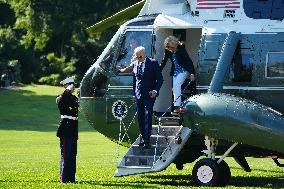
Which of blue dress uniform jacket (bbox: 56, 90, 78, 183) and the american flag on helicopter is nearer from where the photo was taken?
blue dress uniform jacket (bbox: 56, 90, 78, 183)

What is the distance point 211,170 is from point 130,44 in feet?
11.3

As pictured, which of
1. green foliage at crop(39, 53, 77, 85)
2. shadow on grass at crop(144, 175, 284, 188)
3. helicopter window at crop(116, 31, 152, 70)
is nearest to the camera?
shadow on grass at crop(144, 175, 284, 188)

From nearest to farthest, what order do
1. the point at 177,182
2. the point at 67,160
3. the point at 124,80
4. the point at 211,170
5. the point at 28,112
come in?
the point at 211,170, the point at 67,160, the point at 177,182, the point at 124,80, the point at 28,112

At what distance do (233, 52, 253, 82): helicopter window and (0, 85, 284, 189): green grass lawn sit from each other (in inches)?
80.0

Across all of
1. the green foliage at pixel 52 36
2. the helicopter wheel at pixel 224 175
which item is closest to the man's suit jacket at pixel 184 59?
the helicopter wheel at pixel 224 175

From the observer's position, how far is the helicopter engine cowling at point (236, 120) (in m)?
16.4

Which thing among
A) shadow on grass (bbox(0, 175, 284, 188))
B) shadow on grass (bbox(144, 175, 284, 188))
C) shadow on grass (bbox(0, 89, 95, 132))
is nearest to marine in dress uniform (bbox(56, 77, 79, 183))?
shadow on grass (bbox(0, 175, 284, 188))

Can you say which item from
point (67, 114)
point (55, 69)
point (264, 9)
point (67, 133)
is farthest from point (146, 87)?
point (55, 69)

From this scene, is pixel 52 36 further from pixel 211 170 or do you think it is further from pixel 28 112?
pixel 211 170

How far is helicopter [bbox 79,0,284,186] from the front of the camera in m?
16.8

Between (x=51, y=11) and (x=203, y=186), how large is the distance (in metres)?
48.1

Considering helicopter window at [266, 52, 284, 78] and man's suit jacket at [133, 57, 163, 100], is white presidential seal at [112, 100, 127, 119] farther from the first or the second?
helicopter window at [266, 52, 284, 78]

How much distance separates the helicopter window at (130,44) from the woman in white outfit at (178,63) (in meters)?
0.53

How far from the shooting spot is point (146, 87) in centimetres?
1777
